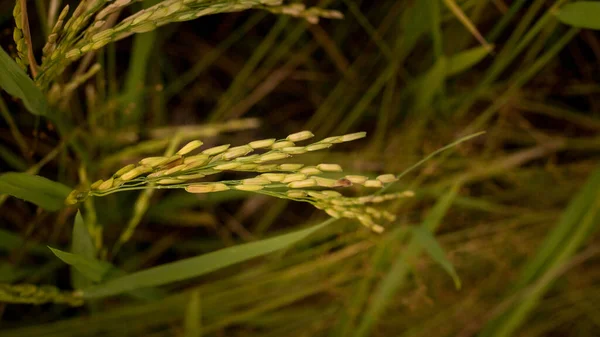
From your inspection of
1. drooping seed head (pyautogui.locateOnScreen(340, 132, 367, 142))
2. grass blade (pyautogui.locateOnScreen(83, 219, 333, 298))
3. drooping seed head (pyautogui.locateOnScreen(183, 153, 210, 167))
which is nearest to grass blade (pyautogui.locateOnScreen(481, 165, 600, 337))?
grass blade (pyautogui.locateOnScreen(83, 219, 333, 298))

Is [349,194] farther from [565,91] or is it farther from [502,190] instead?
[565,91]

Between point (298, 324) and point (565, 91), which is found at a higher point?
point (565, 91)

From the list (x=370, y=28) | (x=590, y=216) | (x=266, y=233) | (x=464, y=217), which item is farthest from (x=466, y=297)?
(x=370, y=28)

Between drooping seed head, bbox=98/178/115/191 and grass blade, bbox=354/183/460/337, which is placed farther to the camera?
grass blade, bbox=354/183/460/337

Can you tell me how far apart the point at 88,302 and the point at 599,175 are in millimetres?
1066

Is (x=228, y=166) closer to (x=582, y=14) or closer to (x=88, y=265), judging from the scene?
(x=88, y=265)

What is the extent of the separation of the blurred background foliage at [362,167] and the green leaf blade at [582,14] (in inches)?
5.6

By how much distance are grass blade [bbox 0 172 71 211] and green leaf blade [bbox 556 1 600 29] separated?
81 cm

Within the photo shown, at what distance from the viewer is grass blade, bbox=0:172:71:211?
0.61 metres

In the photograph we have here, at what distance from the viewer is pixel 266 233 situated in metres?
1.33

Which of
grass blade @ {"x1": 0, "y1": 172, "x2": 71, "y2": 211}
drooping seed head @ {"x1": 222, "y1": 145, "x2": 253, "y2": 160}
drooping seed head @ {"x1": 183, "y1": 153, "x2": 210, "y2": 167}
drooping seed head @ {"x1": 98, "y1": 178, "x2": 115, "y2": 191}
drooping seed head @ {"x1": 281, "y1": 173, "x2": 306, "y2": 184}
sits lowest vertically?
drooping seed head @ {"x1": 281, "y1": 173, "x2": 306, "y2": 184}

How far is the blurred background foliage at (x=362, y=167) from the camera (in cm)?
108

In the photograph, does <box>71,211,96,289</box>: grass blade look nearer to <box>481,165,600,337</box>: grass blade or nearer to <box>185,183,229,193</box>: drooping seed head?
<box>185,183,229,193</box>: drooping seed head

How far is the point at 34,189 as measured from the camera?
66 cm
